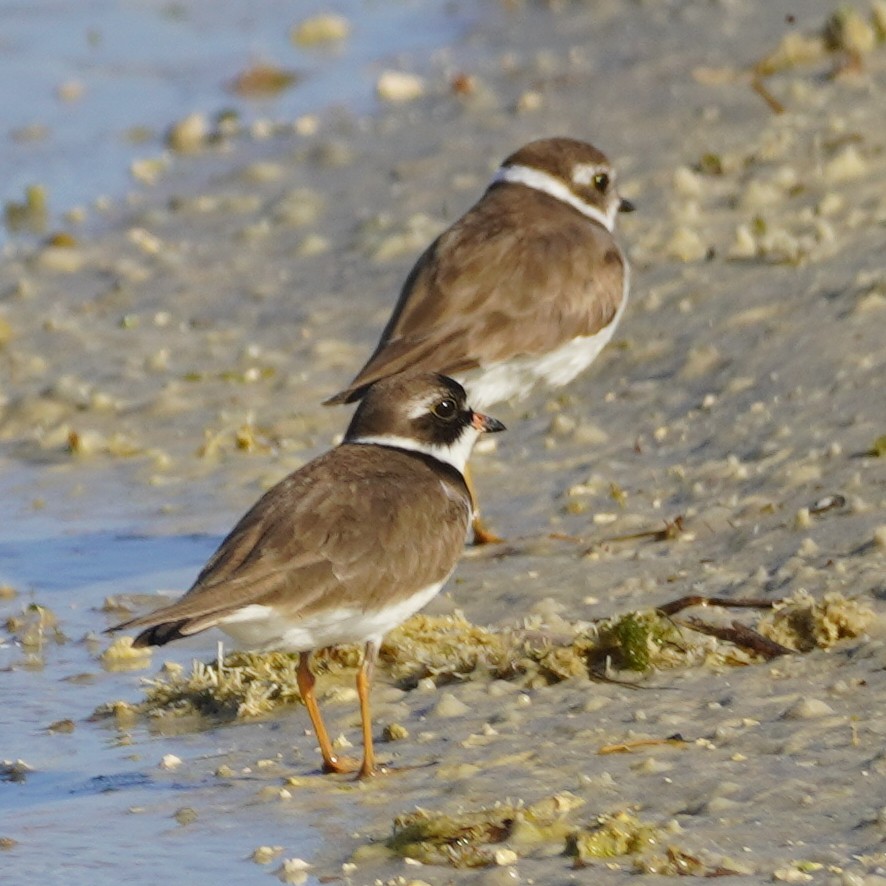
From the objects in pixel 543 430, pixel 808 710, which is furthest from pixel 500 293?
pixel 808 710

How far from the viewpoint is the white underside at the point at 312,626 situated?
584 cm

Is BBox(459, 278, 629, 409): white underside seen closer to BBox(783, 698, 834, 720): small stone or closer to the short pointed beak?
the short pointed beak

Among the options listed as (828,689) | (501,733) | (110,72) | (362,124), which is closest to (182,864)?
(501,733)

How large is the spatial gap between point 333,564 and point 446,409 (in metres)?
1.15

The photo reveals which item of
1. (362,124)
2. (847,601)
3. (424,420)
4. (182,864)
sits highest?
(362,124)

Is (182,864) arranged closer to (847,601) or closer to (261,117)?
(847,601)

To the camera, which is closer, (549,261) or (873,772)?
(873,772)

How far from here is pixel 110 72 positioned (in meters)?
17.6

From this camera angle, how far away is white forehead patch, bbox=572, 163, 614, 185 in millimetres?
9812

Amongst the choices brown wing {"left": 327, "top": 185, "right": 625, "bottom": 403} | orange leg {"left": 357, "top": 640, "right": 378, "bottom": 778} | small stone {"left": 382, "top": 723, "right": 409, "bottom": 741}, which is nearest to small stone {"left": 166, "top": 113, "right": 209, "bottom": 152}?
brown wing {"left": 327, "top": 185, "right": 625, "bottom": 403}

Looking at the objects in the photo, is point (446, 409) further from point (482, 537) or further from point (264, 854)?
point (264, 854)

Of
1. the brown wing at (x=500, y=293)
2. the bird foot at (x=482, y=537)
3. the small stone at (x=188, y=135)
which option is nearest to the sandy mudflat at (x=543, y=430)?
the bird foot at (x=482, y=537)

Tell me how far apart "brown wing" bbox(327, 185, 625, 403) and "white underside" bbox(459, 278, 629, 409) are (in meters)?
0.05

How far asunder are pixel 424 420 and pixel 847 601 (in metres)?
1.53
